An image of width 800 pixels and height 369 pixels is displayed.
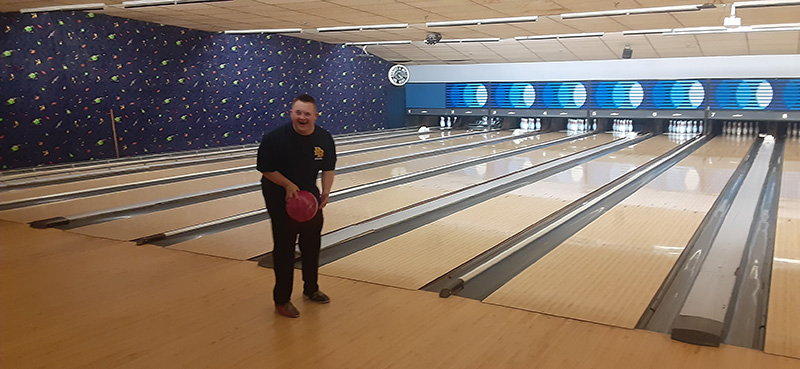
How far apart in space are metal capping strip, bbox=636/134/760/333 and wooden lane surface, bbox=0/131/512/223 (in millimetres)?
4067

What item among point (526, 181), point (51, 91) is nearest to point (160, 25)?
point (51, 91)

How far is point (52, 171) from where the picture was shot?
6910 millimetres

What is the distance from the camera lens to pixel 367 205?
15.8ft

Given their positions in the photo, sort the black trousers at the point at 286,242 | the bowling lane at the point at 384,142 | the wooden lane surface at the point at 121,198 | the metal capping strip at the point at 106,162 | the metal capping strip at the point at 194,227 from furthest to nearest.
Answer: the bowling lane at the point at 384,142 < the metal capping strip at the point at 106,162 < the wooden lane surface at the point at 121,198 < the metal capping strip at the point at 194,227 < the black trousers at the point at 286,242

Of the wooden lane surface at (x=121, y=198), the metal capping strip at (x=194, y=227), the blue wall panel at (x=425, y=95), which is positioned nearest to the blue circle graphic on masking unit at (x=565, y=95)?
the blue wall panel at (x=425, y=95)

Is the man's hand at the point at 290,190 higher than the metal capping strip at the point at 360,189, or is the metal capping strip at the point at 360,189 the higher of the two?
the man's hand at the point at 290,190

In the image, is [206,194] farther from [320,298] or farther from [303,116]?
[303,116]

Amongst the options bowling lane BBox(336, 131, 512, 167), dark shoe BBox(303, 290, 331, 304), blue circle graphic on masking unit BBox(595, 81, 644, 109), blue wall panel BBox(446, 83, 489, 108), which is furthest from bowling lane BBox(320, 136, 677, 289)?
blue wall panel BBox(446, 83, 489, 108)

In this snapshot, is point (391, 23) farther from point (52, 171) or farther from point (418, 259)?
point (418, 259)

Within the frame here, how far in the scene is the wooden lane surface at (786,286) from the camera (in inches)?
85.6

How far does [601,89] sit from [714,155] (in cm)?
436

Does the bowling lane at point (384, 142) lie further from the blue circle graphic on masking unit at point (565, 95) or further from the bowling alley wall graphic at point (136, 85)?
the blue circle graphic on masking unit at point (565, 95)

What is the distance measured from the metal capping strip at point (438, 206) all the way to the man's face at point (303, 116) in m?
1.08

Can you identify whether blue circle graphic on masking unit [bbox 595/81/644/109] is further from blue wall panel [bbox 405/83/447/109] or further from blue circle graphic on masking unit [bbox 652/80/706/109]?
blue wall panel [bbox 405/83/447/109]
